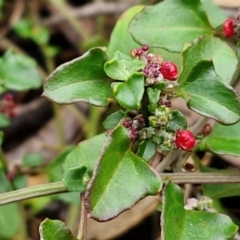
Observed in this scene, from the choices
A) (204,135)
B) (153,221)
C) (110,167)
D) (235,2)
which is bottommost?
(153,221)

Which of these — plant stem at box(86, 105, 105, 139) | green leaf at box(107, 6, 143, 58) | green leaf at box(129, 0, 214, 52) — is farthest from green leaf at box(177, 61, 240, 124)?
plant stem at box(86, 105, 105, 139)

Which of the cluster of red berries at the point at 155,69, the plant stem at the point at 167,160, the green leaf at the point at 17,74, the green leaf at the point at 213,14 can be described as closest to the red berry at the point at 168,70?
the cluster of red berries at the point at 155,69

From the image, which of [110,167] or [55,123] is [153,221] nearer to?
[55,123]

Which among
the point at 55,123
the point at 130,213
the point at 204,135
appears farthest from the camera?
the point at 55,123

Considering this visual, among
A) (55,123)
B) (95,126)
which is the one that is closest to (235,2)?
(95,126)

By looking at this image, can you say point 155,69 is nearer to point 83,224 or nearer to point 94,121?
point 83,224

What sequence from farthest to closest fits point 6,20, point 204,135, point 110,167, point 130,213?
point 6,20, point 130,213, point 204,135, point 110,167

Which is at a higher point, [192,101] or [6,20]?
[192,101]
